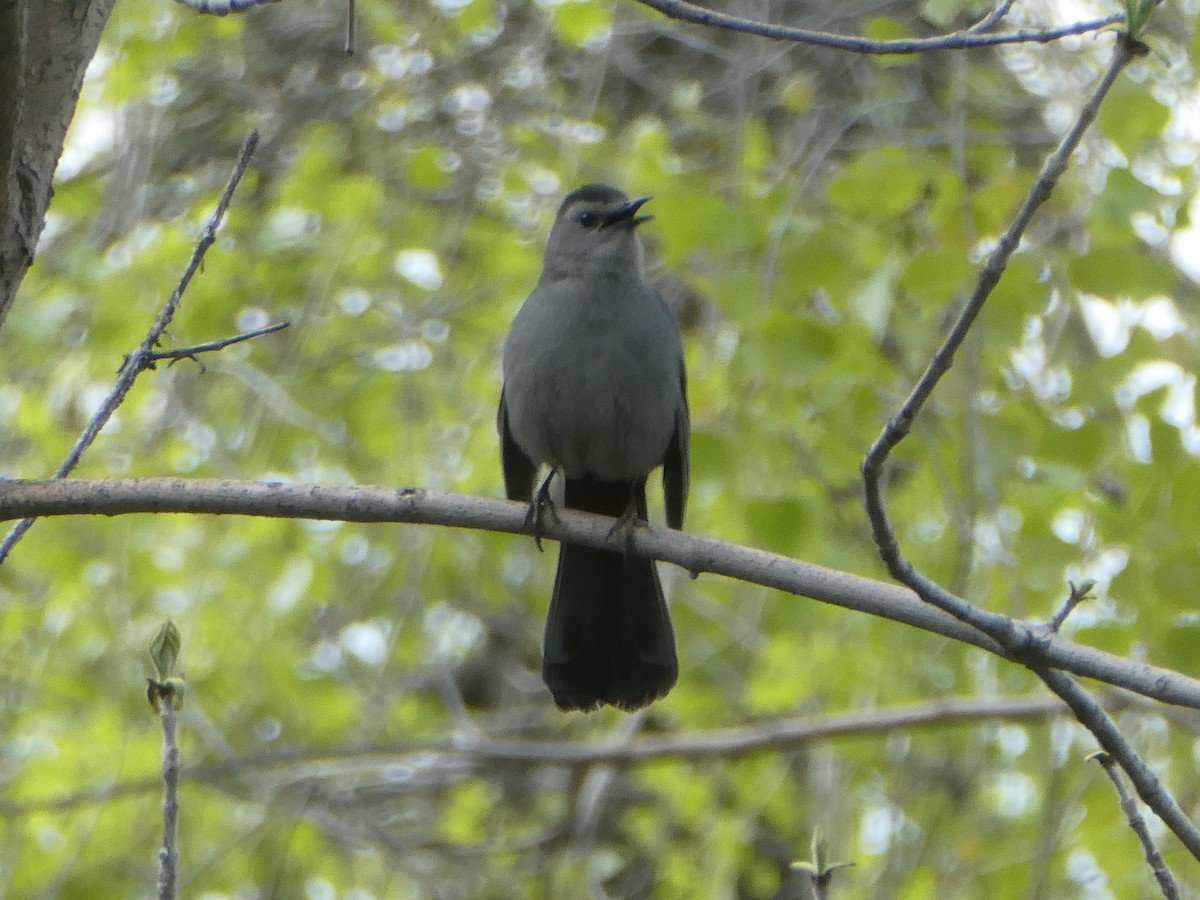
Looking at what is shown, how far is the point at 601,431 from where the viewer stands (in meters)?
3.89

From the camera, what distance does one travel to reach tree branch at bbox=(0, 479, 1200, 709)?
2289mm

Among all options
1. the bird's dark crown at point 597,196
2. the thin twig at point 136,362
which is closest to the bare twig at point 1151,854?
the thin twig at point 136,362

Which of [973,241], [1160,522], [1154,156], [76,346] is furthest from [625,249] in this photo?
[76,346]

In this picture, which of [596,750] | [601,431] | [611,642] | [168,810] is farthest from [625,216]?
[168,810]

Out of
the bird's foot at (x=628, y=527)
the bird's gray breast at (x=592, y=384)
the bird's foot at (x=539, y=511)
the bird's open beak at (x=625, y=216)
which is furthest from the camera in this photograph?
the bird's open beak at (x=625, y=216)

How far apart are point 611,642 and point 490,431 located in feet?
7.73

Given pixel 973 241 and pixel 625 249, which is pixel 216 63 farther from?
pixel 973 241

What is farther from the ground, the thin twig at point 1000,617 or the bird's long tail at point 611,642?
the thin twig at point 1000,617

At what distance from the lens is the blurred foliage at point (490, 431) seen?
440cm

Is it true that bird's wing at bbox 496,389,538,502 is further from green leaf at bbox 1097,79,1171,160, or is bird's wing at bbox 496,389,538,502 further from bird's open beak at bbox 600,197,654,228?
green leaf at bbox 1097,79,1171,160

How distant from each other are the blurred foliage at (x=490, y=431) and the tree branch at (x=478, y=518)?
1515 mm

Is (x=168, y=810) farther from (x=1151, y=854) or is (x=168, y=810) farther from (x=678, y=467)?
(x=678, y=467)

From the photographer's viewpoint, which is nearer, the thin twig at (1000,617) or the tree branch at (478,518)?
the thin twig at (1000,617)

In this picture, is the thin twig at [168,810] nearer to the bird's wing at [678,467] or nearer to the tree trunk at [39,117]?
the tree trunk at [39,117]
